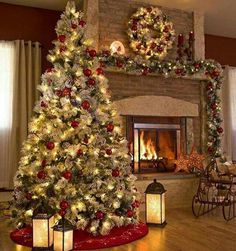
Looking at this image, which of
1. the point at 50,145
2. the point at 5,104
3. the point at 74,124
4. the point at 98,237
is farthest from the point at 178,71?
the point at 98,237

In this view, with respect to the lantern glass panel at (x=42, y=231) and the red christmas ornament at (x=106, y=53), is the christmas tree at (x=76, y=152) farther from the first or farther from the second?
the red christmas ornament at (x=106, y=53)

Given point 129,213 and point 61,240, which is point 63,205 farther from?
point 129,213

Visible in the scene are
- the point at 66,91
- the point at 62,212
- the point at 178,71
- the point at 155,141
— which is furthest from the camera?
the point at 155,141

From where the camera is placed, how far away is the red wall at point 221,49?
8078mm

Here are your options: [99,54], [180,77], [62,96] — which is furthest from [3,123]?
[180,77]

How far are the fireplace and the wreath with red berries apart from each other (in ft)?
3.70

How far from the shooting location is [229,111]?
814 cm

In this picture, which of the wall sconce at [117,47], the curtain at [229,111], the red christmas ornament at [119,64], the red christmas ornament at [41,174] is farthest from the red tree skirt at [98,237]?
the curtain at [229,111]

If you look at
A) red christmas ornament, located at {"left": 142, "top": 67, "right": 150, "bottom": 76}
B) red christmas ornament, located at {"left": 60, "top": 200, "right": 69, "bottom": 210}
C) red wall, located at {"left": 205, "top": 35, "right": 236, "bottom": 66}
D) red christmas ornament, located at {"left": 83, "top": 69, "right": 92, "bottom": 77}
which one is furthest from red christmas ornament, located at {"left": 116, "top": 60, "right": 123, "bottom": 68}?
red wall, located at {"left": 205, "top": 35, "right": 236, "bottom": 66}

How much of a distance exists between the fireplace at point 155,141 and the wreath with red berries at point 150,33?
1128 millimetres

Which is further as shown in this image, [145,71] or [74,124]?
[145,71]

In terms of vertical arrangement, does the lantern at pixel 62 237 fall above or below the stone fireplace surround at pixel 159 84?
below

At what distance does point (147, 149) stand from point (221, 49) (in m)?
3.32

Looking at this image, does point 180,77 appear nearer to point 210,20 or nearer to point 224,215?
point 210,20
